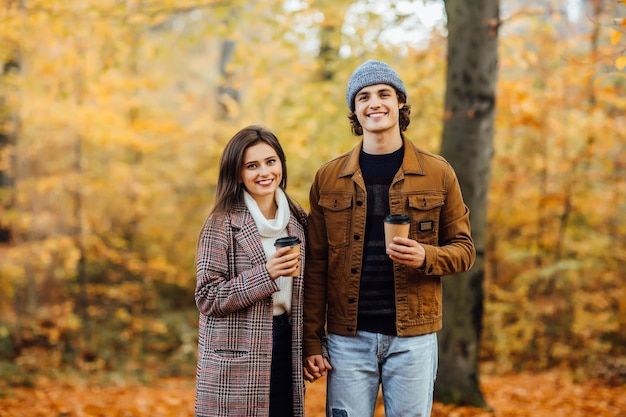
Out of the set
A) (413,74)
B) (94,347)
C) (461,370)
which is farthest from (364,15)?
(94,347)

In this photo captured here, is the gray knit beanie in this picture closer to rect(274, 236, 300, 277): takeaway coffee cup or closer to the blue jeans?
rect(274, 236, 300, 277): takeaway coffee cup

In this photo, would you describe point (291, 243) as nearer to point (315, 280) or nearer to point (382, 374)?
point (315, 280)

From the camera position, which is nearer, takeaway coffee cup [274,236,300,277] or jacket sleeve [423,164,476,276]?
takeaway coffee cup [274,236,300,277]

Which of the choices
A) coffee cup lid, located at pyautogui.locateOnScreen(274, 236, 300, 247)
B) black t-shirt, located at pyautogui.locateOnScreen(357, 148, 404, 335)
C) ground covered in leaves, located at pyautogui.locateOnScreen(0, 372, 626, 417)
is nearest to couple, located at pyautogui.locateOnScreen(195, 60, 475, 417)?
black t-shirt, located at pyautogui.locateOnScreen(357, 148, 404, 335)

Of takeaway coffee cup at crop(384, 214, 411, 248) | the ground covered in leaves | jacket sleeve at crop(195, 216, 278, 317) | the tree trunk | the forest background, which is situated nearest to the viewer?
takeaway coffee cup at crop(384, 214, 411, 248)

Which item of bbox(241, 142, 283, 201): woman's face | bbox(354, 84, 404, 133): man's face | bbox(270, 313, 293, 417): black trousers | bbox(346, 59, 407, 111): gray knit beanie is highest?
bbox(346, 59, 407, 111): gray knit beanie

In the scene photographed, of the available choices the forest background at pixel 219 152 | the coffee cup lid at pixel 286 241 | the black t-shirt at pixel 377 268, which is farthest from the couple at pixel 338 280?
the forest background at pixel 219 152

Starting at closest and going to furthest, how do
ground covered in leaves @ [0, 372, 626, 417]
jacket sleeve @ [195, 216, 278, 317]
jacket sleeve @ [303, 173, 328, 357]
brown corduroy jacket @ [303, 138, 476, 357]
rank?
jacket sleeve @ [195, 216, 278, 317] < brown corduroy jacket @ [303, 138, 476, 357] < jacket sleeve @ [303, 173, 328, 357] < ground covered in leaves @ [0, 372, 626, 417]

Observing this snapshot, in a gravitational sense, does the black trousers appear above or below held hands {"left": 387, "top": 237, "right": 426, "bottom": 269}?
below

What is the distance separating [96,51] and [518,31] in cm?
688

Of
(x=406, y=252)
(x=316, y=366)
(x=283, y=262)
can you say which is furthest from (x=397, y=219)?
(x=316, y=366)

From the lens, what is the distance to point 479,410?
527cm

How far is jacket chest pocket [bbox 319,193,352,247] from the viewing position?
3.06 m

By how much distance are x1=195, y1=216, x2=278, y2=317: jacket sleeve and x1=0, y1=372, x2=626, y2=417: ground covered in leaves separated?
2.89m
